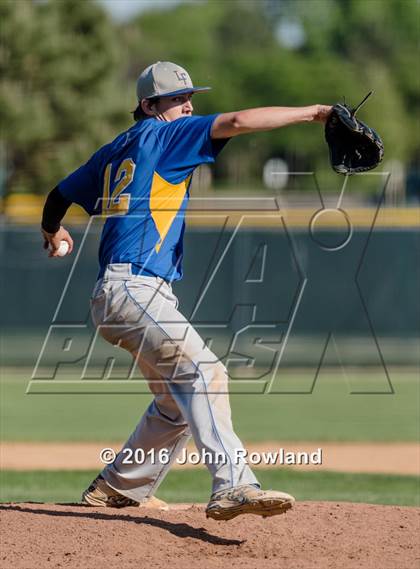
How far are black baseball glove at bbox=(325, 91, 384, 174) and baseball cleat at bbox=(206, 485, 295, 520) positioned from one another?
1.48 meters

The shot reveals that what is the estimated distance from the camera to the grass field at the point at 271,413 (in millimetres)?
10664

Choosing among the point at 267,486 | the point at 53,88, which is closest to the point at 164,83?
the point at 267,486

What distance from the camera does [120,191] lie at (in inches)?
189

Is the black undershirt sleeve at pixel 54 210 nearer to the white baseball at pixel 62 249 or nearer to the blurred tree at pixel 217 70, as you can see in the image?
the white baseball at pixel 62 249

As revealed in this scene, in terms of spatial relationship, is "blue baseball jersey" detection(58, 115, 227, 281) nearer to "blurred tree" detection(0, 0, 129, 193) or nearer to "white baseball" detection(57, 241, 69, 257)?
"white baseball" detection(57, 241, 69, 257)

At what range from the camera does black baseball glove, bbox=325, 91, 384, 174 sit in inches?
178

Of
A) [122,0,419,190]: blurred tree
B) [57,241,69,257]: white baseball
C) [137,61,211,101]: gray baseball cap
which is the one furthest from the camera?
[122,0,419,190]: blurred tree

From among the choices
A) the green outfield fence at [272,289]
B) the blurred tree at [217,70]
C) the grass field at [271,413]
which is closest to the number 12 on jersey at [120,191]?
the grass field at [271,413]

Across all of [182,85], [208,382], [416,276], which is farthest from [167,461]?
[416,276]

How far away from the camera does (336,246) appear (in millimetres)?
15375

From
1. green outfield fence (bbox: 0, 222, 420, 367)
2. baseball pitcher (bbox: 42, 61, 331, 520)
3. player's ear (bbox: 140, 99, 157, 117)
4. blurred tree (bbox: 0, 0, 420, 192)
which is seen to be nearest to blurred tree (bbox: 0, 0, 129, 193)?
blurred tree (bbox: 0, 0, 420, 192)

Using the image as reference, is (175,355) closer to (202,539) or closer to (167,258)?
(167,258)

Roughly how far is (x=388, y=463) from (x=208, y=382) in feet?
16.3

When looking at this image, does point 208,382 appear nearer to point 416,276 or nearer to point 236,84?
point 416,276
